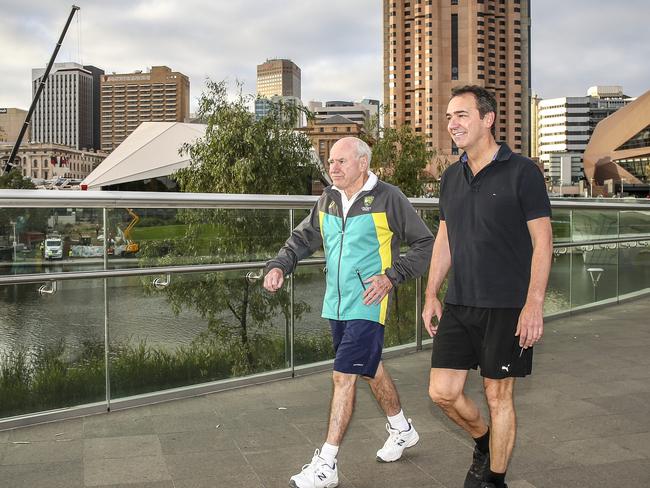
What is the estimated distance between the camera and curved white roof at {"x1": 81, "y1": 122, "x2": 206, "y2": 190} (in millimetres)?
57688

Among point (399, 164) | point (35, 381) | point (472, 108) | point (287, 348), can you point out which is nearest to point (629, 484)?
point (472, 108)

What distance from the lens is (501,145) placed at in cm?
324

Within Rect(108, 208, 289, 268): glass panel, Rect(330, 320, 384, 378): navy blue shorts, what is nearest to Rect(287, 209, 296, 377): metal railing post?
Rect(108, 208, 289, 268): glass panel

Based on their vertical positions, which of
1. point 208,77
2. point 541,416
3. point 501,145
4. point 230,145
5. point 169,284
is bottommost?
point 541,416

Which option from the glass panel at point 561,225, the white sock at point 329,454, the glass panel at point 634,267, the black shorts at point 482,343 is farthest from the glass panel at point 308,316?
the glass panel at point 634,267

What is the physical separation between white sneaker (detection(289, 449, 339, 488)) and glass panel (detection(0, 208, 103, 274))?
6.92 feet

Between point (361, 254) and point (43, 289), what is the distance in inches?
83.6

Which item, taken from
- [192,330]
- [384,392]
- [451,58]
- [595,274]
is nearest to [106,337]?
[192,330]

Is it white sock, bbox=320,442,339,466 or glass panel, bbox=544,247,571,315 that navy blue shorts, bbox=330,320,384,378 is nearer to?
white sock, bbox=320,442,339,466

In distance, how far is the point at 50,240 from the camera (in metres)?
4.57

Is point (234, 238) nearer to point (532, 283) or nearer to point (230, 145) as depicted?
point (532, 283)

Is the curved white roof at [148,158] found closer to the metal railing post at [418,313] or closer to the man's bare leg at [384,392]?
the metal railing post at [418,313]

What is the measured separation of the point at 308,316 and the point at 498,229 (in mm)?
3082

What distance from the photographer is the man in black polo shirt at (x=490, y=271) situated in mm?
3037
